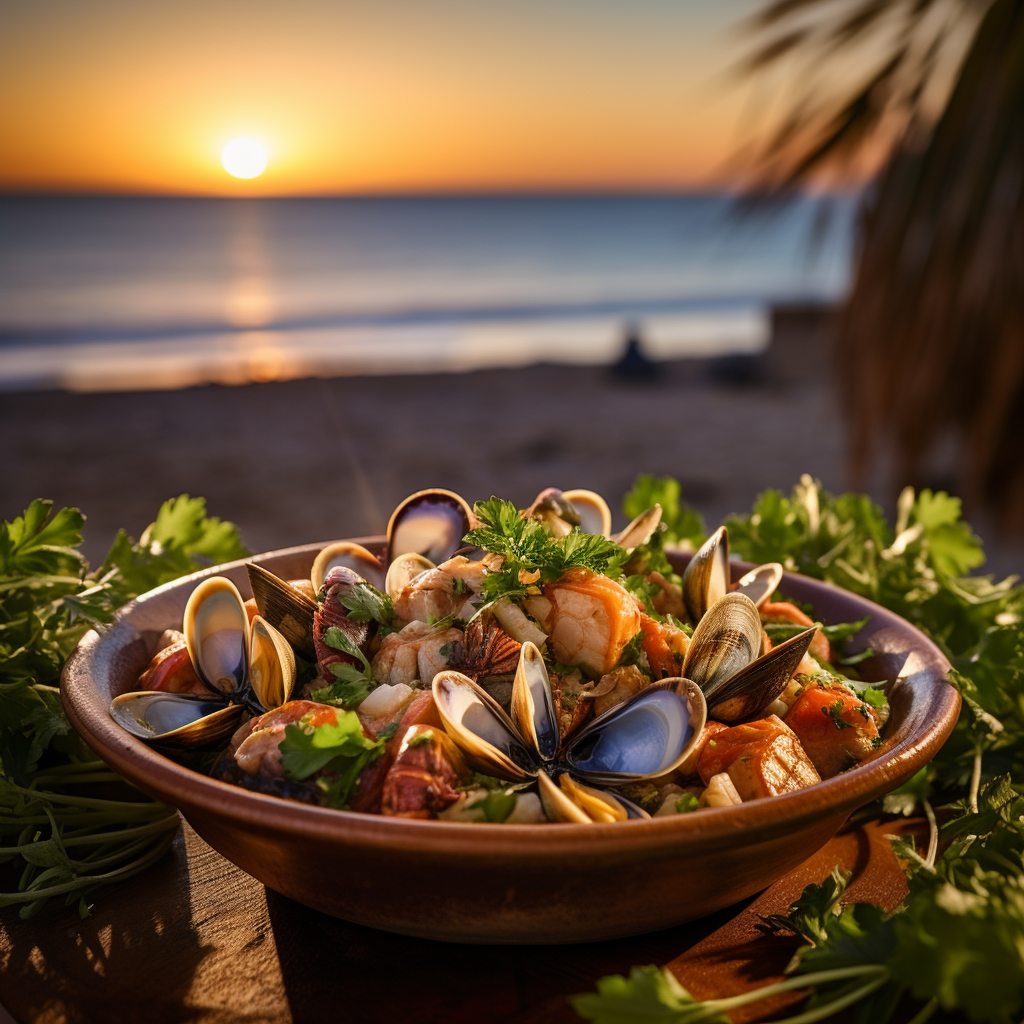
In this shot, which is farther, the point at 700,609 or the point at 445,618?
the point at 700,609

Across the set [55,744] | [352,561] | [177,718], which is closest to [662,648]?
[352,561]

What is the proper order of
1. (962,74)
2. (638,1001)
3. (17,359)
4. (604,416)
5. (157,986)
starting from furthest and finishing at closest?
1. (17,359)
2. (604,416)
3. (962,74)
4. (157,986)
5. (638,1001)

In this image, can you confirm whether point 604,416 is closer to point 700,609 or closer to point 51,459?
point 51,459

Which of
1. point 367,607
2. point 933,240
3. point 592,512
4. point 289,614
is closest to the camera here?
point 367,607

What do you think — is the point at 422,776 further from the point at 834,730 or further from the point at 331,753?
the point at 834,730

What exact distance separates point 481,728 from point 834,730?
660 mm

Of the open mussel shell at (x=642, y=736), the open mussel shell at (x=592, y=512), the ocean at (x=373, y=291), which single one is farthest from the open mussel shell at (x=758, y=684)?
the ocean at (x=373, y=291)

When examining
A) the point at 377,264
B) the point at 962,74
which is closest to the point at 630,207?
the point at 377,264

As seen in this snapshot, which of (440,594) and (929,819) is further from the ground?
(440,594)

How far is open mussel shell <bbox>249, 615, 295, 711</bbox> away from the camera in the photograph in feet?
5.64

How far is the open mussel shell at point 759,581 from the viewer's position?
2113 millimetres

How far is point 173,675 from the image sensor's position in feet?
6.10

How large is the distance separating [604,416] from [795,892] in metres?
12.3

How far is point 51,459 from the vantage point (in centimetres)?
1083
